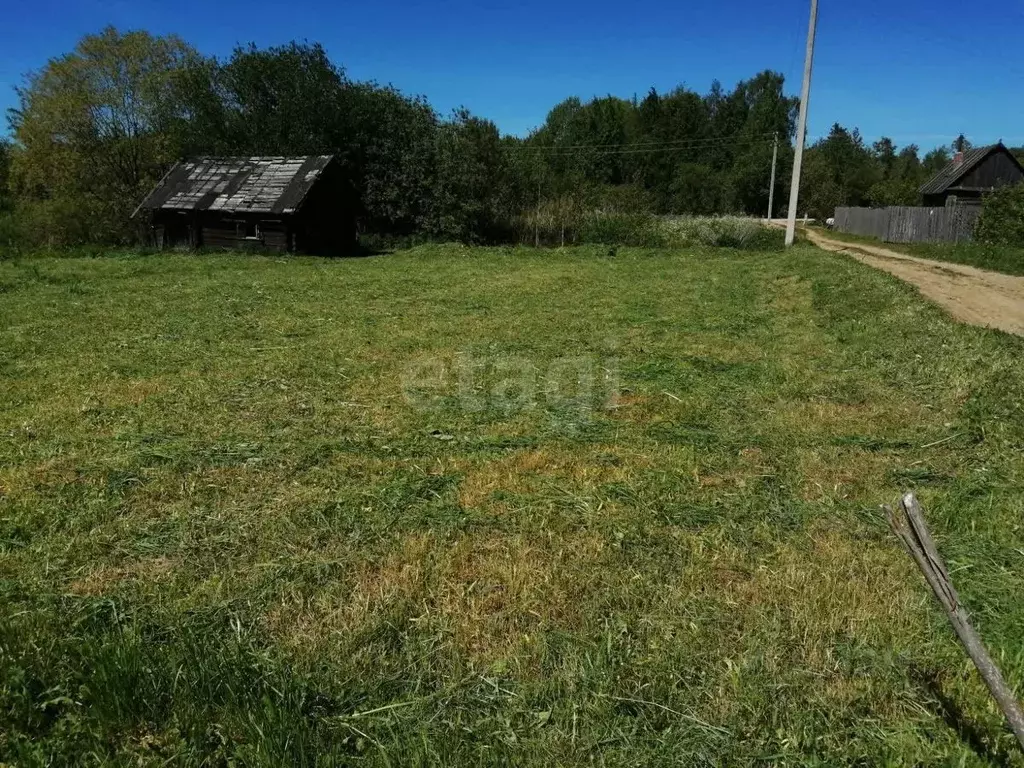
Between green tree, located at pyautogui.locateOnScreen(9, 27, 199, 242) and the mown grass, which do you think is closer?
the mown grass

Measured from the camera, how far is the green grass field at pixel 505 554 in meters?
2.67

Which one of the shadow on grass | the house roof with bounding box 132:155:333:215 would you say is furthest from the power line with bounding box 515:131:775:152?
the shadow on grass

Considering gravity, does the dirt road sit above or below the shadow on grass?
above

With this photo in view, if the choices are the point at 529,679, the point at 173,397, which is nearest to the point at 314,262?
the point at 173,397

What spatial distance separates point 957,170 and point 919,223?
38.3 feet

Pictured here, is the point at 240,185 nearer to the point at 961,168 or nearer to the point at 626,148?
the point at 961,168

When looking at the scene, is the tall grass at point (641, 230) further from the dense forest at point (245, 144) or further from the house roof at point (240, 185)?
the house roof at point (240, 185)

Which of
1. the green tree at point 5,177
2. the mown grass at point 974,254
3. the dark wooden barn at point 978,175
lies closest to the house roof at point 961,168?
the dark wooden barn at point 978,175

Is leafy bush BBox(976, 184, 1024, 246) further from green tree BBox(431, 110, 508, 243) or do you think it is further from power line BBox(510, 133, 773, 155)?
power line BBox(510, 133, 773, 155)

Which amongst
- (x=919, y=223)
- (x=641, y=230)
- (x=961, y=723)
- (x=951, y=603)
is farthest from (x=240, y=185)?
(x=951, y=603)

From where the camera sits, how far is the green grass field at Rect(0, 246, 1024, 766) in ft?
8.75

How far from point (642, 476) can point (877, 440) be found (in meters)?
2.19

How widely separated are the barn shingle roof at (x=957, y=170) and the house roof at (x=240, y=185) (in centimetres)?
3333

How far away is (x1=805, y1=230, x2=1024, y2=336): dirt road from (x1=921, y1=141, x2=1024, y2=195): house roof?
18.7m
